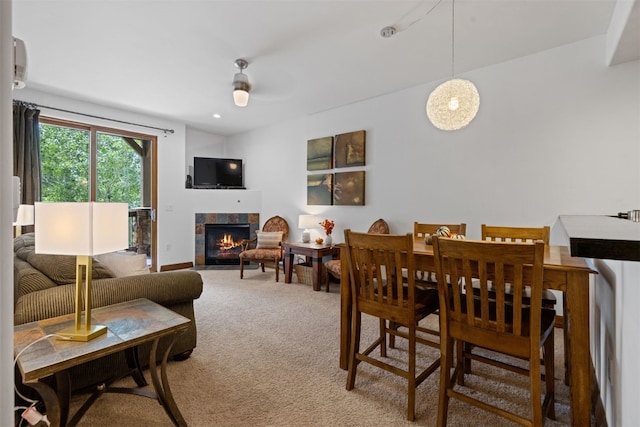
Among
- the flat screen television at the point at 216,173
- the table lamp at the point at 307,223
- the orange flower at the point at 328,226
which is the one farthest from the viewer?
the flat screen television at the point at 216,173

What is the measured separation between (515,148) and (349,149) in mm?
2045

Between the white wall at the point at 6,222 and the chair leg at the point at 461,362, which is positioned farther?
the chair leg at the point at 461,362

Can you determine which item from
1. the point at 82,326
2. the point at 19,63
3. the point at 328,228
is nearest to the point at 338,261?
the point at 328,228

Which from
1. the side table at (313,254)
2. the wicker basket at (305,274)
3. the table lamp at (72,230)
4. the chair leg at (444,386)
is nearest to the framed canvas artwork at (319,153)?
the side table at (313,254)

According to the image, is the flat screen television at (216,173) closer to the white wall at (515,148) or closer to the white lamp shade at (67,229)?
the white wall at (515,148)

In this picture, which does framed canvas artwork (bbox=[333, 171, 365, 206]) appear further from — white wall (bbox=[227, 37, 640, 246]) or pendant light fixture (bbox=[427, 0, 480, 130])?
pendant light fixture (bbox=[427, 0, 480, 130])

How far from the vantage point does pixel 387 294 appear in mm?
1807

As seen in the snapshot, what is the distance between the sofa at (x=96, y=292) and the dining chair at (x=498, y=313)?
1562 mm

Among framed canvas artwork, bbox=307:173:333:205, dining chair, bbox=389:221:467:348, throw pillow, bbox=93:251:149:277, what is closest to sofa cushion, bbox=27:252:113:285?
throw pillow, bbox=93:251:149:277

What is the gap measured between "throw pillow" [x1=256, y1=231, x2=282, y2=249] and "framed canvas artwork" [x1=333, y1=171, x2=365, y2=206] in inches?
44.5

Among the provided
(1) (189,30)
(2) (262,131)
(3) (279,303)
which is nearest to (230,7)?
(1) (189,30)

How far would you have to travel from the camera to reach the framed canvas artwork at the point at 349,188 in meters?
4.33

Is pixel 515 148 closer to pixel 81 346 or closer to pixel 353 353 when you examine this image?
pixel 353 353

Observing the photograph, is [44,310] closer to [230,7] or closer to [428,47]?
[230,7]
